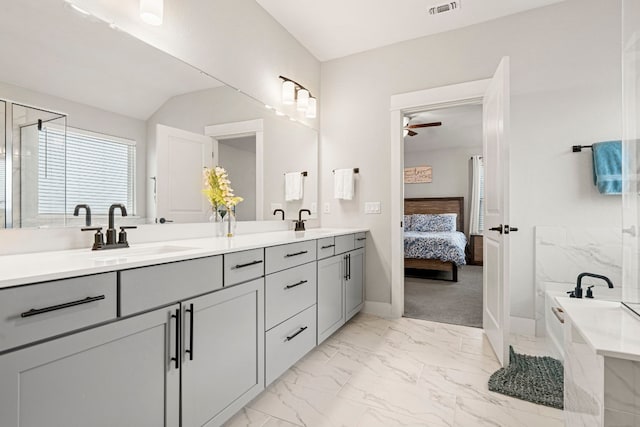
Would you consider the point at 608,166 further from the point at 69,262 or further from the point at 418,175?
the point at 418,175

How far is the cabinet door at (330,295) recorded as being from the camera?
235 cm

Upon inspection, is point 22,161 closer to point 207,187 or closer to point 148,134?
point 148,134

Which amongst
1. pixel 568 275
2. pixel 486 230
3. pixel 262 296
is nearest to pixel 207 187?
pixel 262 296

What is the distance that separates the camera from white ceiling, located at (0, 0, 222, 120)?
4.06ft

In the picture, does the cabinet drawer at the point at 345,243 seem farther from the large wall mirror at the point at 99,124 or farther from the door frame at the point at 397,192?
the large wall mirror at the point at 99,124

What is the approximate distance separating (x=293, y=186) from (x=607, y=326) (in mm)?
2536

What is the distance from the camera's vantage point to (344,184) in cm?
330

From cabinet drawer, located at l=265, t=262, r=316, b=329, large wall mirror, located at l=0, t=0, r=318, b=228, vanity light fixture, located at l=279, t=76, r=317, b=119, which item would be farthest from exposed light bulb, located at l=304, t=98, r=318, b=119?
cabinet drawer, located at l=265, t=262, r=316, b=329

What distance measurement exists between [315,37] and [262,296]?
2627 mm

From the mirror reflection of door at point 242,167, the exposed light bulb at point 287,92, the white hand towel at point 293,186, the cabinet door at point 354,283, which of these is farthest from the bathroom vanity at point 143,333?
the exposed light bulb at point 287,92

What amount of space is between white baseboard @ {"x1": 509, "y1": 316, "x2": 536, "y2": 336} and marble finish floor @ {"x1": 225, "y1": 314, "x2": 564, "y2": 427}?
0.34 ft

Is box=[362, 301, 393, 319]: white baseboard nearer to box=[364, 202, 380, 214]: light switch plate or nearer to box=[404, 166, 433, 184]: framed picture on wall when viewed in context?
box=[364, 202, 380, 214]: light switch plate

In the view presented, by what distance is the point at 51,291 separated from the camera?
2.82 ft

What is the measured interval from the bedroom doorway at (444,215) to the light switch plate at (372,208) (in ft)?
3.82
